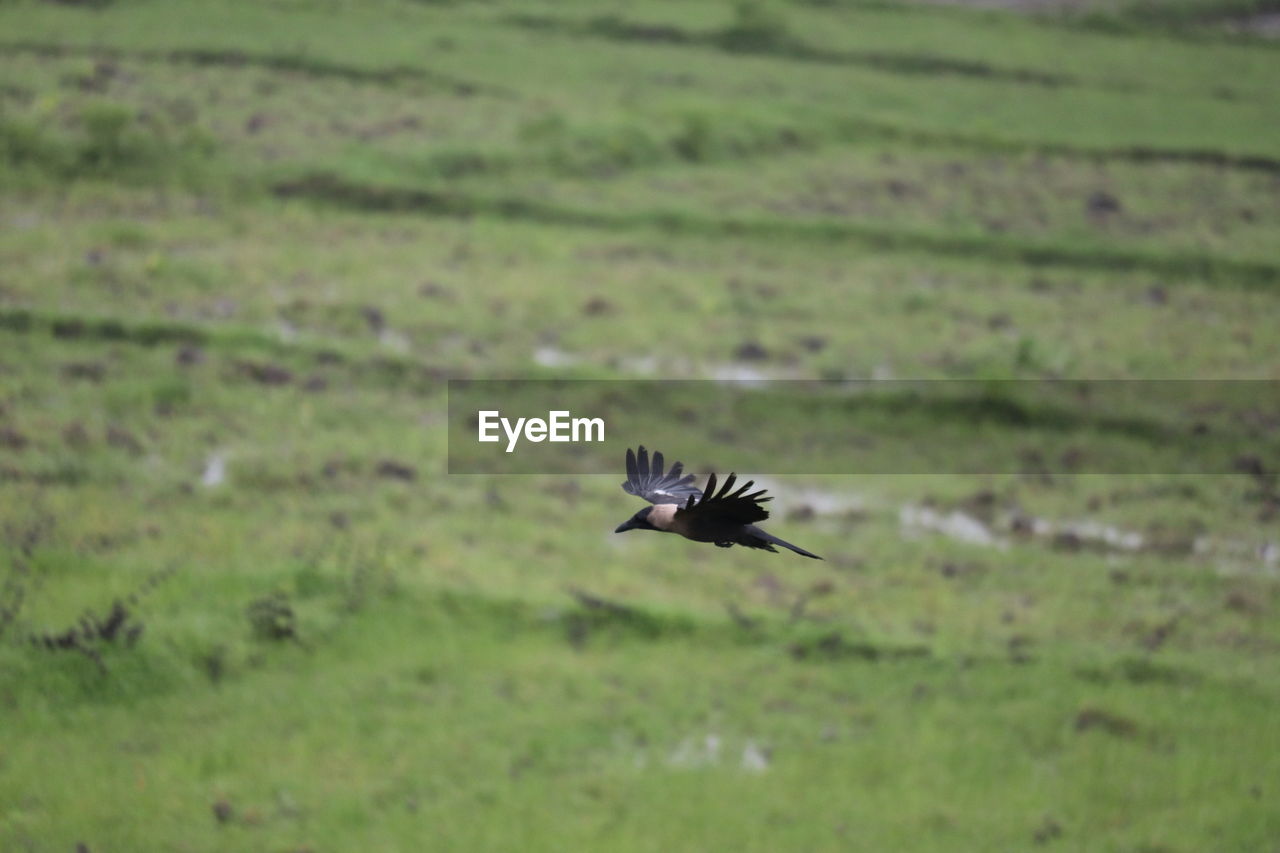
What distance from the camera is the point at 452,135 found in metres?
27.5

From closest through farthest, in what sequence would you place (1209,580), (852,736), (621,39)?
(852,736), (1209,580), (621,39)

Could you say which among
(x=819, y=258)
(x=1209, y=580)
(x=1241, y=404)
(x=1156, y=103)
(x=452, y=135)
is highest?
(x=1156, y=103)

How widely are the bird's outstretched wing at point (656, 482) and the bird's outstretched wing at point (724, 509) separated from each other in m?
0.41

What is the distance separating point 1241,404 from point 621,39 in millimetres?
20197

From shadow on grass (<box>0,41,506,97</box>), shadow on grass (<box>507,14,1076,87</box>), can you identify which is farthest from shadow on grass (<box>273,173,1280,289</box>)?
shadow on grass (<box>507,14,1076,87</box>)

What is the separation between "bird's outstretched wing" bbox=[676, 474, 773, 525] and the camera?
490cm

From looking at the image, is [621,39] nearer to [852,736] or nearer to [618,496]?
[618,496]

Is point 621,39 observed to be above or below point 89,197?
above

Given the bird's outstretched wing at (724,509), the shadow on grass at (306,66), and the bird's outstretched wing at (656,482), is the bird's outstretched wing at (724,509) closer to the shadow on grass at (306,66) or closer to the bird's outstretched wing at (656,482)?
the bird's outstretched wing at (656,482)

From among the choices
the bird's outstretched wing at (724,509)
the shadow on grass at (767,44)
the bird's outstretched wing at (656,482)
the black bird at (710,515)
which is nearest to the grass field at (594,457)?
the shadow on grass at (767,44)

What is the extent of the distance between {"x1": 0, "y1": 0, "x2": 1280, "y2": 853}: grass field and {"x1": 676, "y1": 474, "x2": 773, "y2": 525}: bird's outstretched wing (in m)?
7.29

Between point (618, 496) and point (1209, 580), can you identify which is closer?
point (1209, 580)

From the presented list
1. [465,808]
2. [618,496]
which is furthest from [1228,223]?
[465,808]

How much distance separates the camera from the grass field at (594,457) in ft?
40.3
